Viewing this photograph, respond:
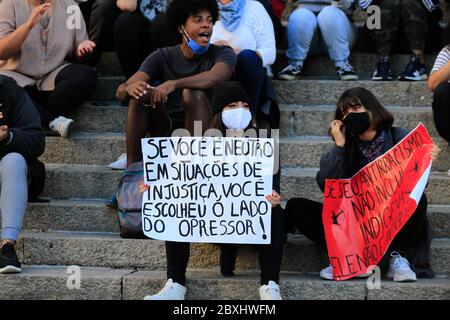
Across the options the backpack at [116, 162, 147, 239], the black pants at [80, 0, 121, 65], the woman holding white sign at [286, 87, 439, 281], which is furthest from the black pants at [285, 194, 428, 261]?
the black pants at [80, 0, 121, 65]

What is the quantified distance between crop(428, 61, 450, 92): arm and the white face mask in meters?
1.37

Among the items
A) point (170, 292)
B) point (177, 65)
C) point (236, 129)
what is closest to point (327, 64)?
point (177, 65)

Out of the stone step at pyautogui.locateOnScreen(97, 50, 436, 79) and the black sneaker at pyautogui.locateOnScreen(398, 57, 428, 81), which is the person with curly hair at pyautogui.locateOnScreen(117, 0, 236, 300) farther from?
the black sneaker at pyautogui.locateOnScreen(398, 57, 428, 81)

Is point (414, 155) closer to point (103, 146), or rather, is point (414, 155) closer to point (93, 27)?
point (103, 146)

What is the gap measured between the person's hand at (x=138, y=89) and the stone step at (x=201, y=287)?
1.05 meters

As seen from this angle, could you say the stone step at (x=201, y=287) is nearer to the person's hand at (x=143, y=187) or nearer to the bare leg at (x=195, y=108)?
the person's hand at (x=143, y=187)

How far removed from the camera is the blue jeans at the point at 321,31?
7.91 metres

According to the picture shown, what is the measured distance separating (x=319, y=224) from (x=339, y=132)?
541 mm

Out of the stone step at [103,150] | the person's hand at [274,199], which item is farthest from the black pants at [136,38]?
the person's hand at [274,199]

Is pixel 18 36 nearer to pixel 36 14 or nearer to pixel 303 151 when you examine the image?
pixel 36 14

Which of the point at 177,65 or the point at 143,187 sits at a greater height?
the point at 177,65

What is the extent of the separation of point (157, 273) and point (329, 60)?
262 cm

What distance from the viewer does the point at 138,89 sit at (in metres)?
6.62

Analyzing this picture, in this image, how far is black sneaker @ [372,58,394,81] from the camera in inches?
310
